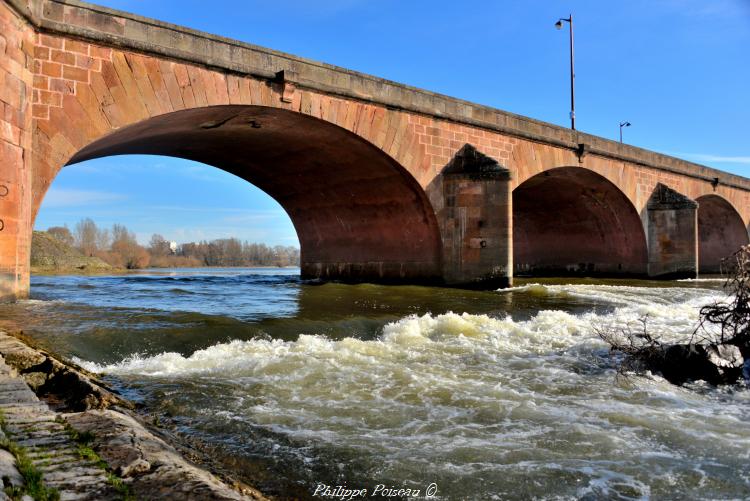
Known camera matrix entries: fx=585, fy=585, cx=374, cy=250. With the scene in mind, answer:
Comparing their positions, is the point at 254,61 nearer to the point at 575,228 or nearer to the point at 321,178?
the point at 321,178

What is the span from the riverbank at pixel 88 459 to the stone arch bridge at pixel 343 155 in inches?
258

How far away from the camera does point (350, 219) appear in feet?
57.4

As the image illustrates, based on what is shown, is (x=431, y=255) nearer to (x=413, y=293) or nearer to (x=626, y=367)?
(x=413, y=293)

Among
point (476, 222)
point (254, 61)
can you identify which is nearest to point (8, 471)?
point (254, 61)

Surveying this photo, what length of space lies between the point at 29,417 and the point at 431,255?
13.0 meters

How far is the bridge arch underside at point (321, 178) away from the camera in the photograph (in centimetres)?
1205

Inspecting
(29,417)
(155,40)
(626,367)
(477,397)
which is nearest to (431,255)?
(155,40)

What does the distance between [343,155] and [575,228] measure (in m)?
12.8

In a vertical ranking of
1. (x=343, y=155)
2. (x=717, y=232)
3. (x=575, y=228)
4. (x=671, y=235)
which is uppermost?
(x=343, y=155)

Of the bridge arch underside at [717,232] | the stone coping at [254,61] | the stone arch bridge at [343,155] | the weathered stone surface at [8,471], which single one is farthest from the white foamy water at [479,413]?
the bridge arch underside at [717,232]

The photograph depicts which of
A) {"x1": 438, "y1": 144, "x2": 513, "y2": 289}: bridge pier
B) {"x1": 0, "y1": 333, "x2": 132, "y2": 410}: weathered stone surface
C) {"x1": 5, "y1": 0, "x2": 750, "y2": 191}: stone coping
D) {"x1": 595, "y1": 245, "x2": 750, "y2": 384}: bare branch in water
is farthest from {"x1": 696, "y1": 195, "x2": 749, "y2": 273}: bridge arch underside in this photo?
{"x1": 0, "y1": 333, "x2": 132, "y2": 410}: weathered stone surface

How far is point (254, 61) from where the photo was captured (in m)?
11.0

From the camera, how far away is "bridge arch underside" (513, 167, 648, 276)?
20.7 m

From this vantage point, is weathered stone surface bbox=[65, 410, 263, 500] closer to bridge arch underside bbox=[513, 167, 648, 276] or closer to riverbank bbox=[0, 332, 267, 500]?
riverbank bbox=[0, 332, 267, 500]
